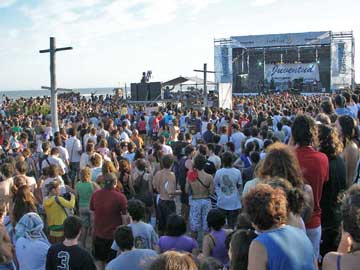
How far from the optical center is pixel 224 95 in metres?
19.8

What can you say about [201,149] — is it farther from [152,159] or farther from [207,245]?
[207,245]

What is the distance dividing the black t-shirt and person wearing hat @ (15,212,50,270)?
0.34m

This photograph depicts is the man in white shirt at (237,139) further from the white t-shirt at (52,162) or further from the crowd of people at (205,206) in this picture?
the white t-shirt at (52,162)

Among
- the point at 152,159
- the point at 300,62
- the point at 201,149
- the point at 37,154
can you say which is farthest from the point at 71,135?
the point at 300,62

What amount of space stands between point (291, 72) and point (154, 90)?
17.0 m

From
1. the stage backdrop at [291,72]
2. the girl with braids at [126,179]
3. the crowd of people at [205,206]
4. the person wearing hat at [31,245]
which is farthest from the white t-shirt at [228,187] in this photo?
the stage backdrop at [291,72]

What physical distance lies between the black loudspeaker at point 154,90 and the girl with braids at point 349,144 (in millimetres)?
18789

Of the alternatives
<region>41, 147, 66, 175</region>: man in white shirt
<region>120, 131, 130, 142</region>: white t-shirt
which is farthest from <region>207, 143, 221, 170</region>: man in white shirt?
<region>120, 131, 130, 142</region>: white t-shirt

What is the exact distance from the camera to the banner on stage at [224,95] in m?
19.4

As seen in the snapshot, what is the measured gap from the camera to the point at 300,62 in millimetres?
37219

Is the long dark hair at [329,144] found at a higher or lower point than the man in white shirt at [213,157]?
higher

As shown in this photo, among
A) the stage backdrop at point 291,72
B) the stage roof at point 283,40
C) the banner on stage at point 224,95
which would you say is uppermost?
the stage roof at point 283,40

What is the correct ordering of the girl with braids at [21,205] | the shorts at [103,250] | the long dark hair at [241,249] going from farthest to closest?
1. the shorts at [103,250]
2. the girl with braids at [21,205]
3. the long dark hair at [241,249]

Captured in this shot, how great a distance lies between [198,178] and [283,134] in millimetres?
3220
